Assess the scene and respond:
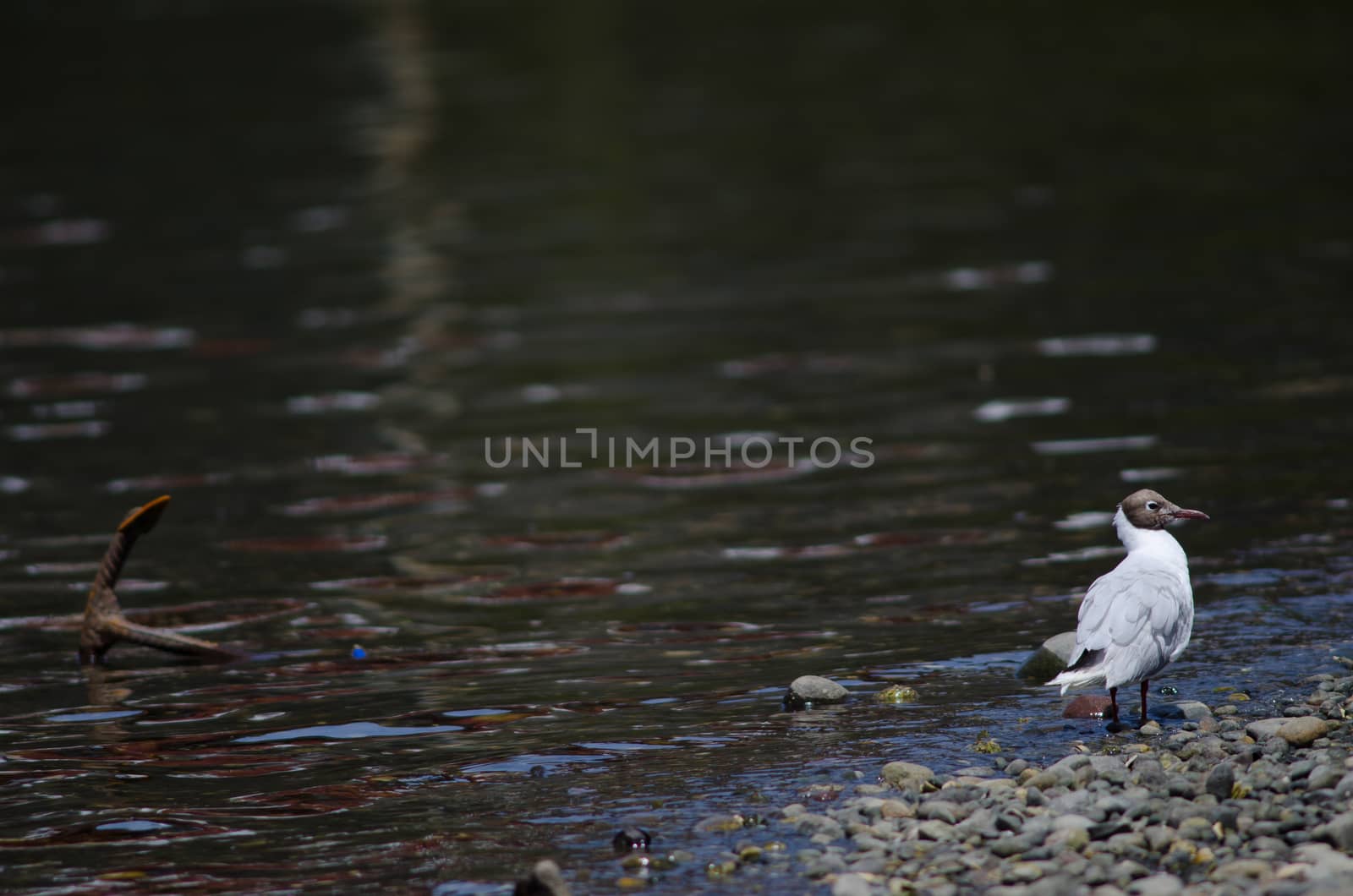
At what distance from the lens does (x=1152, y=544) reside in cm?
779

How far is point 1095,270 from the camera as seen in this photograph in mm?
17609

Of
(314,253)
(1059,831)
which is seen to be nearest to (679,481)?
(1059,831)

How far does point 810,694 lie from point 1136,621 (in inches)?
63.6

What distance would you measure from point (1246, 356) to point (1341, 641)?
6295 mm

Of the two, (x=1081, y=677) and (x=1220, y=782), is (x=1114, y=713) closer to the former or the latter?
(x=1081, y=677)

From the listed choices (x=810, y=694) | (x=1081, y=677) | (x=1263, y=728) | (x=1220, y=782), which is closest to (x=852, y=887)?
(x=1220, y=782)

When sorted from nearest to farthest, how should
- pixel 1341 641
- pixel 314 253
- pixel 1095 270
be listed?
pixel 1341 641 < pixel 1095 270 < pixel 314 253

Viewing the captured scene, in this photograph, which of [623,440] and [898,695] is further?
[623,440]

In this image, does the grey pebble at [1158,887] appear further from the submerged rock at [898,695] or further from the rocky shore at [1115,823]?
the submerged rock at [898,695]

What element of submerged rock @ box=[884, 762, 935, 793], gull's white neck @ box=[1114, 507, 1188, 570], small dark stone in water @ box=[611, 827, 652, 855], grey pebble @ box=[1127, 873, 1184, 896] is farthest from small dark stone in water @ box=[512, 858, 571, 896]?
gull's white neck @ box=[1114, 507, 1188, 570]

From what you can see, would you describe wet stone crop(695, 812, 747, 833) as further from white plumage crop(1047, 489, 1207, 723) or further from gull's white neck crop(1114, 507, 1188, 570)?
gull's white neck crop(1114, 507, 1188, 570)

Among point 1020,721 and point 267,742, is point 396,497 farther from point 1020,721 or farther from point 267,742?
point 1020,721

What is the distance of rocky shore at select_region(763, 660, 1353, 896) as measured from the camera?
5.88 meters


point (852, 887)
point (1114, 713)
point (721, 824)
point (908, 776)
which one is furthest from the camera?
point (1114, 713)
